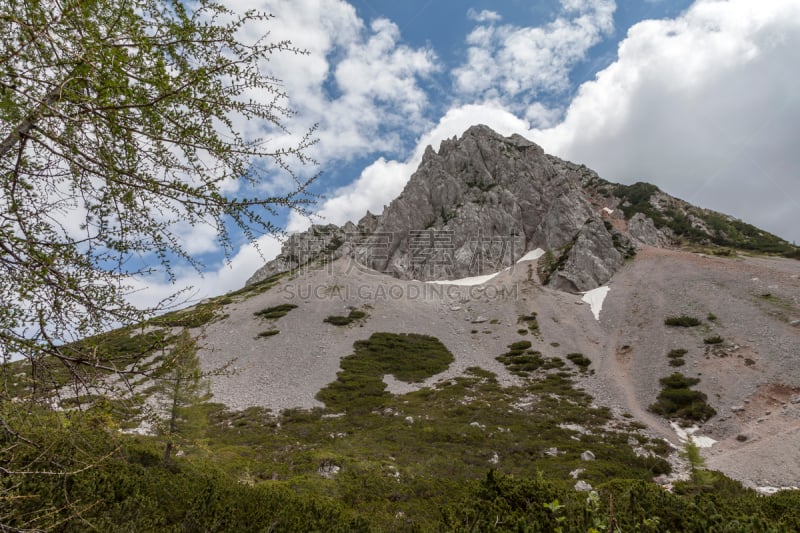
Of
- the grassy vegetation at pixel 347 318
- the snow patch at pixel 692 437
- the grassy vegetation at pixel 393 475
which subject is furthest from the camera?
the grassy vegetation at pixel 347 318

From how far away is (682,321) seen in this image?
4222 centimetres

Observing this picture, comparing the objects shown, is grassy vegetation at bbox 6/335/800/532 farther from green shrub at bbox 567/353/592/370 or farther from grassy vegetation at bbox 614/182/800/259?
grassy vegetation at bbox 614/182/800/259

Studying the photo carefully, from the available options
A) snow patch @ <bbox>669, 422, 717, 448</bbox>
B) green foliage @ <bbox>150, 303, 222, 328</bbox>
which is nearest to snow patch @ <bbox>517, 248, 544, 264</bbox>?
snow patch @ <bbox>669, 422, 717, 448</bbox>

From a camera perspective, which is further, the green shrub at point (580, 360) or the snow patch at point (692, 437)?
the green shrub at point (580, 360)

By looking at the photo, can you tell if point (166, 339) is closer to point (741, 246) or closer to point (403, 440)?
point (403, 440)

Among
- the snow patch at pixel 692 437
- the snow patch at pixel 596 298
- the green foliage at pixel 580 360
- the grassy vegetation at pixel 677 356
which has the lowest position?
the snow patch at pixel 692 437

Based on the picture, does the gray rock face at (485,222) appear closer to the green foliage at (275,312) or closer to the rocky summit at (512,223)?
the rocky summit at (512,223)

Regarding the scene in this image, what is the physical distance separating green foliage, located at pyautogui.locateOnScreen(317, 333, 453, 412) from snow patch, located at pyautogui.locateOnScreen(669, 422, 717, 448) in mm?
23692

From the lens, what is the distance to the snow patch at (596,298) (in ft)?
178

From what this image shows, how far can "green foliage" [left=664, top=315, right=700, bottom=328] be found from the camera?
1626 inches

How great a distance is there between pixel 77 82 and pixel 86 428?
12.8 feet

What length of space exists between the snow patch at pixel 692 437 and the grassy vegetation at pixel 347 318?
42.5 meters

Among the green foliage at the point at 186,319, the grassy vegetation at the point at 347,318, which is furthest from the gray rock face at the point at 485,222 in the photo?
the green foliage at the point at 186,319

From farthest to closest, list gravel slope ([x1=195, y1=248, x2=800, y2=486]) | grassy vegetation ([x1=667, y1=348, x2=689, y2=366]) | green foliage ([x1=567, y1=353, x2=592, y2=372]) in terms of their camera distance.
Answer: green foliage ([x1=567, y1=353, x2=592, y2=372]), grassy vegetation ([x1=667, y1=348, x2=689, y2=366]), gravel slope ([x1=195, y1=248, x2=800, y2=486])
